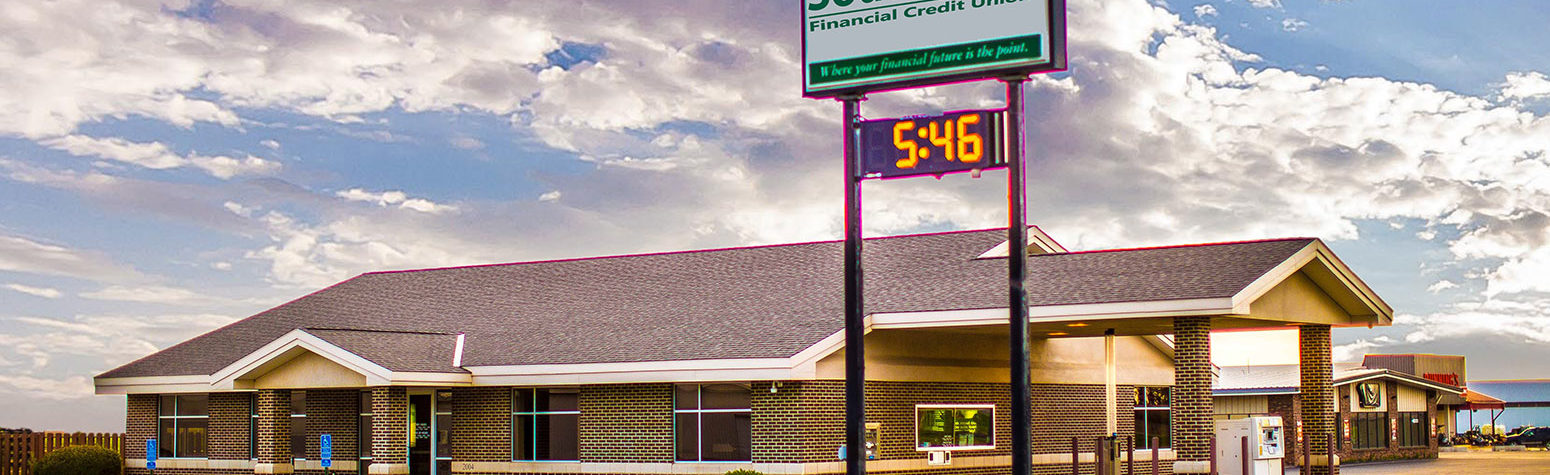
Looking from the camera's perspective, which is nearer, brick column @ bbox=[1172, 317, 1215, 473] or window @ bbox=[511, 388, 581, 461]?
brick column @ bbox=[1172, 317, 1215, 473]

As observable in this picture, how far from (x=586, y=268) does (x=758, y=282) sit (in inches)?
245

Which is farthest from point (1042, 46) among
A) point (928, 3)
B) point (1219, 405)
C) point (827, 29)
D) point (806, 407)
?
point (1219, 405)

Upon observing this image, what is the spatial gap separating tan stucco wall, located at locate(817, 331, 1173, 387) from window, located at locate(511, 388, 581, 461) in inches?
232

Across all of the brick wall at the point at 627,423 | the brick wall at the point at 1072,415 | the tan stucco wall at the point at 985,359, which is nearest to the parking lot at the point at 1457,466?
the brick wall at the point at 1072,415

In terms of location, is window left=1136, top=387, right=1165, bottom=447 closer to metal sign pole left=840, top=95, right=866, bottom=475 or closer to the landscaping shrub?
metal sign pole left=840, top=95, right=866, bottom=475

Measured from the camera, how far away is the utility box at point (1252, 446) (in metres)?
31.1

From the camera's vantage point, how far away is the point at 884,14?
69.7 ft

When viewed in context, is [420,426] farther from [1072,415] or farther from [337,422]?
[1072,415]

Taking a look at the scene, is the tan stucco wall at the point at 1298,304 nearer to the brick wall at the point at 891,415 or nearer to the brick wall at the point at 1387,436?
the brick wall at the point at 891,415

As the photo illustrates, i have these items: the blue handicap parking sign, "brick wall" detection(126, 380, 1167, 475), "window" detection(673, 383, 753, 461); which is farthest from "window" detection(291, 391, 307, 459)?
"window" detection(673, 383, 753, 461)

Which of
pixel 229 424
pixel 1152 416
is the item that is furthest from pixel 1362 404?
pixel 229 424

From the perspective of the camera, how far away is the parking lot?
4673 centimetres

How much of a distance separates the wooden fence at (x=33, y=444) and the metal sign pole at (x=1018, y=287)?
27.9 m

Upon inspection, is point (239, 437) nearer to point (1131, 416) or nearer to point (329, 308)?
point (329, 308)
